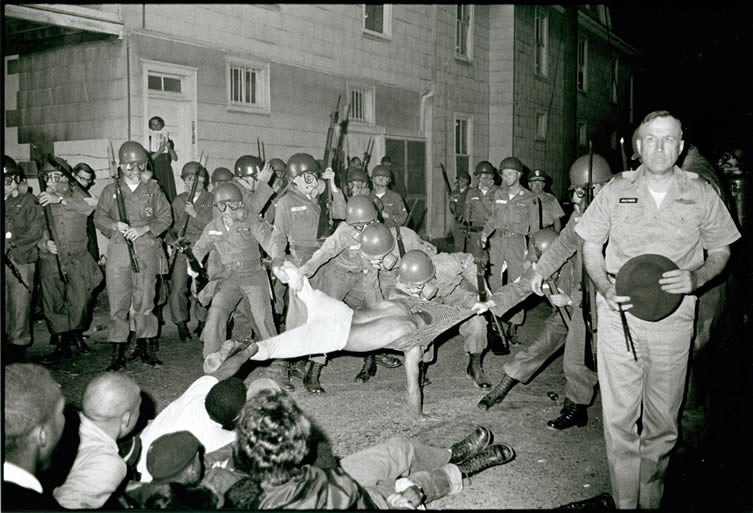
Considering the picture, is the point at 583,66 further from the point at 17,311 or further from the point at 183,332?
the point at 17,311

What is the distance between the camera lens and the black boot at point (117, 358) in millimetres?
6704

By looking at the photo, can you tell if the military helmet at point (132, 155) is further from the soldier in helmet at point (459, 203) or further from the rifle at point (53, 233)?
the soldier in helmet at point (459, 203)

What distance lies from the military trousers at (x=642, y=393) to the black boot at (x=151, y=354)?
5032 mm

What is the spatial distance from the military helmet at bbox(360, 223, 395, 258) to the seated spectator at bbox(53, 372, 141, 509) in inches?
120

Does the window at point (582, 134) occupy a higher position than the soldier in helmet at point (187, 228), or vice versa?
the window at point (582, 134)

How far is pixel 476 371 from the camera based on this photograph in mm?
6395

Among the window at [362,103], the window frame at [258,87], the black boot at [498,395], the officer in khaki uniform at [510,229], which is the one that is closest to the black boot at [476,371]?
the black boot at [498,395]

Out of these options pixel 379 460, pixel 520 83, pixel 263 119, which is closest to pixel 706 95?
pixel 520 83

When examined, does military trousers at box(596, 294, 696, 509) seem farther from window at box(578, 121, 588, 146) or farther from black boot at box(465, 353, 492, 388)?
window at box(578, 121, 588, 146)

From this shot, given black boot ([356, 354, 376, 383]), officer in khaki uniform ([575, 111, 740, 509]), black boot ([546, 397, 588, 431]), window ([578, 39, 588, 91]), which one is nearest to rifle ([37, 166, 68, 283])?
black boot ([356, 354, 376, 383])

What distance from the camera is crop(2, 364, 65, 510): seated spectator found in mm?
2584

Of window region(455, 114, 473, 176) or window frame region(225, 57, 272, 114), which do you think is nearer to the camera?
window frame region(225, 57, 272, 114)

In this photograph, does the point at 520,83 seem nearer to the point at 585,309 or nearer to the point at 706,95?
the point at 706,95

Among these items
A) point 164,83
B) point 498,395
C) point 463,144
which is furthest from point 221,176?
point 463,144
